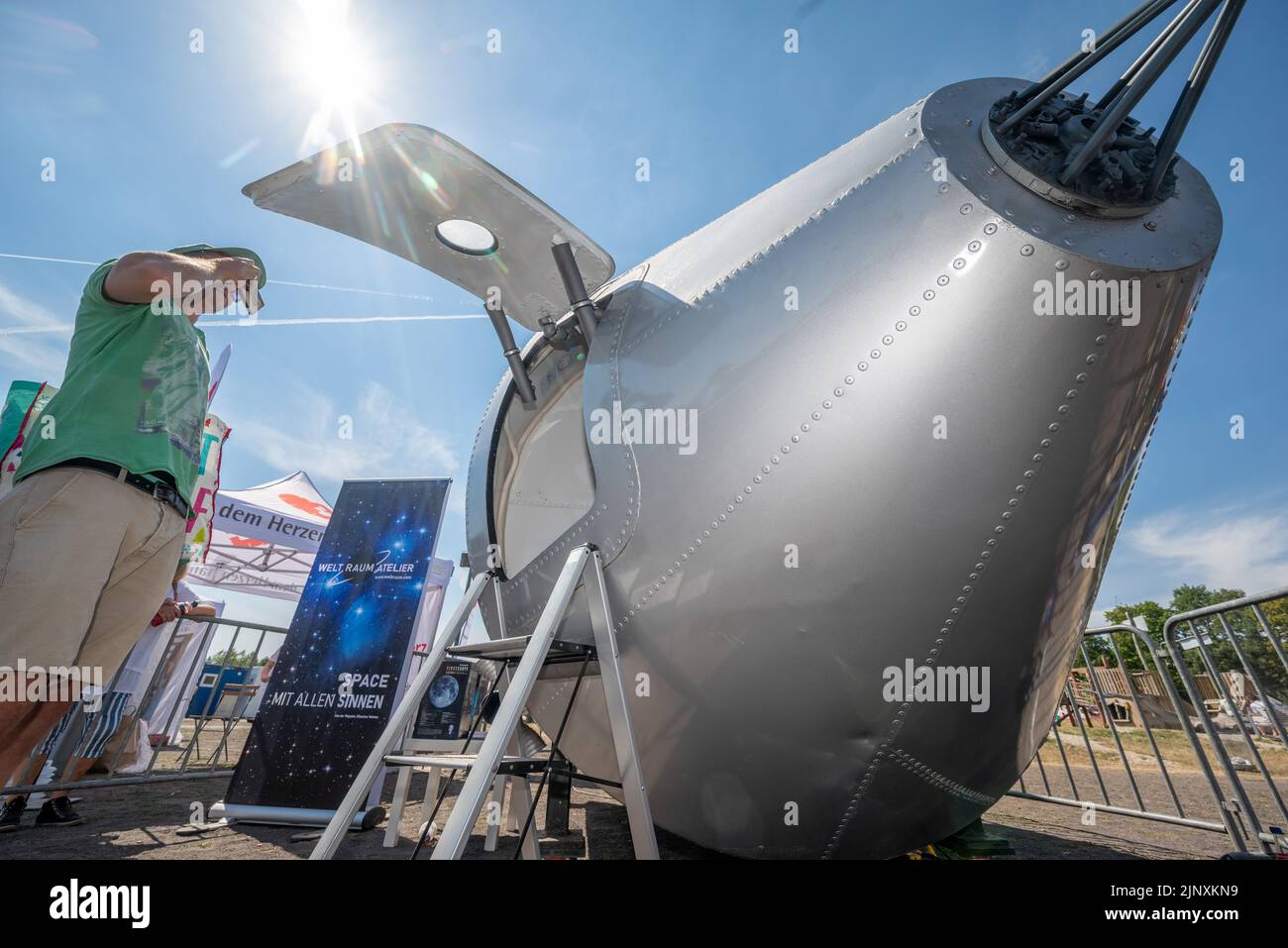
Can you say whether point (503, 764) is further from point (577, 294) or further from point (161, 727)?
point (161, 727)

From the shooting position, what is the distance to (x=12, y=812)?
4.05 metres

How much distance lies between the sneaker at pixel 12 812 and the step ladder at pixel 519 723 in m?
3.64

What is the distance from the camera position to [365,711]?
15.8 feet

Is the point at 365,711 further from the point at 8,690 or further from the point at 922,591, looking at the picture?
the point at 922,591

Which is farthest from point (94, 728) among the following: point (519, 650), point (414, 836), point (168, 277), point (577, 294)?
point (577, 294)

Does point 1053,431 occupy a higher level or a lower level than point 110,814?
higher

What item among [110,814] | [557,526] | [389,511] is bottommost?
[110,814]

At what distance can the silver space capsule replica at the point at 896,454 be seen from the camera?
191 centimetres

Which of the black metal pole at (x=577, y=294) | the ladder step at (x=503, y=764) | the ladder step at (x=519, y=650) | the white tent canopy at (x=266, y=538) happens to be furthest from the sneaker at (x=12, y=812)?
the white tent canopy at (x=266, y=538)

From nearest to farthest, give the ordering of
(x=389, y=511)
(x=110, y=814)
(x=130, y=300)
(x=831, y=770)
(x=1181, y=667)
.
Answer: (x=831, y=770) → (x=130, y=300) → (x=1181, y=667) → (x=110, y=814) → (x=389, y=511)

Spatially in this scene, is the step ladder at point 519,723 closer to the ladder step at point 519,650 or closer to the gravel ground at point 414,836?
the ladder step at point 519,650

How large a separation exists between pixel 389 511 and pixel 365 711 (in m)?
1.87
